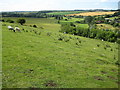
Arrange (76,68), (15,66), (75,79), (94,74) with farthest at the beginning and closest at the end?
(76,68) → (94,74) → (15,66) → (75,79)

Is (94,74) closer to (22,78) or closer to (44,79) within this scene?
(44,79)

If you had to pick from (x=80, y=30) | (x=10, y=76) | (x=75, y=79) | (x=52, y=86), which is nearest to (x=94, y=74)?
(x=75, y=79)

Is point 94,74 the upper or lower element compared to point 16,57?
lower

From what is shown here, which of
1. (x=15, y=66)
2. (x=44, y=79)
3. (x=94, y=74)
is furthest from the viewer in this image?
(x=94, y=74)

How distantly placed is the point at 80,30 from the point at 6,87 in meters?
84.9

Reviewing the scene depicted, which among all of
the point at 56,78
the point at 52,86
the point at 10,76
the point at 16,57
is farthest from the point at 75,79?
the point at 16,57

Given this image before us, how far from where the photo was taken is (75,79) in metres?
16.0

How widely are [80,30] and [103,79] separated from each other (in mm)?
78828

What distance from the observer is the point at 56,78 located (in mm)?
15508

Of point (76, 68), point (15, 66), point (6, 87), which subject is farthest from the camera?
point (76, 68)

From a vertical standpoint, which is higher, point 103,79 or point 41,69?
point 41,69

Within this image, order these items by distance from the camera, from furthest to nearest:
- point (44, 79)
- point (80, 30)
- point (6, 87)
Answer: point (80, 30) → point (44, 79) → point (6, 87)

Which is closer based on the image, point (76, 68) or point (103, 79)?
point (103, 79)

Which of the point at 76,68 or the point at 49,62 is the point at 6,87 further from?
the point at 76,68
